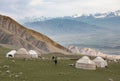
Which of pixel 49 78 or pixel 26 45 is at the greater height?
pixel 26 45

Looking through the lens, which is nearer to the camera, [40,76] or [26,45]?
[40,76]

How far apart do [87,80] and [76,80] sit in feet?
5.13

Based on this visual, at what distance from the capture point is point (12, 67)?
2208 inches

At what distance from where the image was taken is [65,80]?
46.8 meters

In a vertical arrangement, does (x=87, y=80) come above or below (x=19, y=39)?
below

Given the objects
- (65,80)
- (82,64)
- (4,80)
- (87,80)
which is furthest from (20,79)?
(82,64)

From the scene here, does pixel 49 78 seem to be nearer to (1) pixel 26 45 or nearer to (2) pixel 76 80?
(2) pixel 76 80

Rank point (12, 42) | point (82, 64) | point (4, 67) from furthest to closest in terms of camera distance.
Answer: point (12, 42) < point (82, 64) < point (4, 67)

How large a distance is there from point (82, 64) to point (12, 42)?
409ft

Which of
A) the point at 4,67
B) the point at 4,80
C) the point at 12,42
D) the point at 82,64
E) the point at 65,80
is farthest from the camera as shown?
the point at 12,42

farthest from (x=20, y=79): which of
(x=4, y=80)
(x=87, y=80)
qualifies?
(x=87, y=80)

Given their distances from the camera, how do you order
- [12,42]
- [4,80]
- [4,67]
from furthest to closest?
[12,42], [4,67], [4,80]

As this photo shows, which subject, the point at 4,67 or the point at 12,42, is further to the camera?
the point at 12,42

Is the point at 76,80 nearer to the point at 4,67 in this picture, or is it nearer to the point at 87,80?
the point at 87,80
